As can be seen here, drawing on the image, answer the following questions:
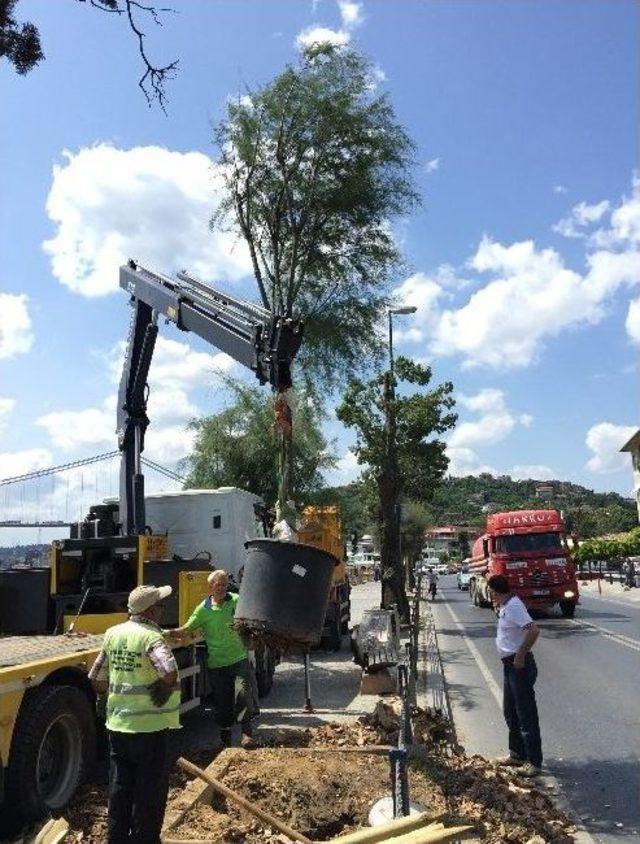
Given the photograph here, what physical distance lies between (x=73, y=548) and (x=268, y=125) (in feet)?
31.9

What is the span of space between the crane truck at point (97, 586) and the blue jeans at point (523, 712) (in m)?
3.34

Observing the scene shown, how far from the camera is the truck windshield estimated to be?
23406 mm

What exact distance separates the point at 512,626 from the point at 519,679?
0.47 meters

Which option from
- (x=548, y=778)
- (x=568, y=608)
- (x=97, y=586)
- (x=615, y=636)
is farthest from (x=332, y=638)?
Result: (x=548, y=778)

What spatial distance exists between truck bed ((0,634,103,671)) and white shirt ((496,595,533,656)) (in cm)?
378

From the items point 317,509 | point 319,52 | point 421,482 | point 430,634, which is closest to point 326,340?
point 317,509

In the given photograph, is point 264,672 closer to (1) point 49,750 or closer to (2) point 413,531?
(1) point 49,750

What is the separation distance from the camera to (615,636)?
17000 millimetres

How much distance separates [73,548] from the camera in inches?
368

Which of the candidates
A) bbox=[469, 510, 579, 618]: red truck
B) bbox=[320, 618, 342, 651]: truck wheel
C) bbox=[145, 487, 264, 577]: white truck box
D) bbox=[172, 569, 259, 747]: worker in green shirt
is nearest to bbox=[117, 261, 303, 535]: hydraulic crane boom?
bbox=[145, 487, 264, 577]: white truck box

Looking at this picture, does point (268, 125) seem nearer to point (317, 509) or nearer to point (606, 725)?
point (317, 509)

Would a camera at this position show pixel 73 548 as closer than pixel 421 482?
Yes

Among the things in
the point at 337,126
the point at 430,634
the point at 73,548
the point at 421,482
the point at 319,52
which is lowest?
the point at 430,634

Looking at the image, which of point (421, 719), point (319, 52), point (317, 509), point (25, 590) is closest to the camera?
point (421, 719)
